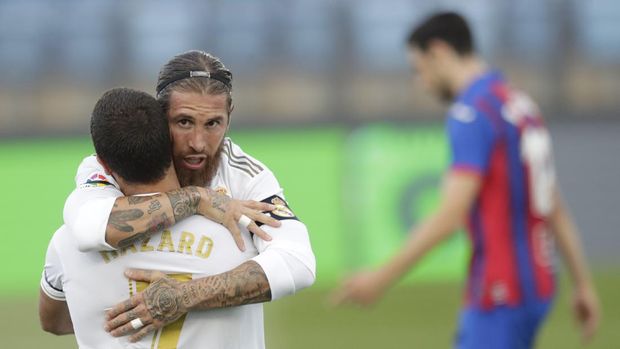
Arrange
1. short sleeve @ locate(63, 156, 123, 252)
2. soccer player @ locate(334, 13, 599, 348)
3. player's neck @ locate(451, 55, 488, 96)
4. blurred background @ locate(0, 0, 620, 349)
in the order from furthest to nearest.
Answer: blurred background @ locate(0, 0, 620, 349) → player's neck @ locate(451, 55, 488, 96) → soccer player @ locate(334, 13, 599, 348) → short sleeve @ locate(63, 156, 123, 252)

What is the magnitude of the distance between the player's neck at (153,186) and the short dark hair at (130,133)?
6cm

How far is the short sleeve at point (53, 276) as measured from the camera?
3238 millimetres

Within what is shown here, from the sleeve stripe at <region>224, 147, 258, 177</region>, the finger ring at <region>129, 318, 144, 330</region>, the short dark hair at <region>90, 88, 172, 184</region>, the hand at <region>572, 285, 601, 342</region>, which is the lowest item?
the hand at <region>572, 285, 601, 342</region>

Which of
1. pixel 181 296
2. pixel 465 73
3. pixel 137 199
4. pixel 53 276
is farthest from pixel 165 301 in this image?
pixel 465 73

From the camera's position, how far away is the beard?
342cm

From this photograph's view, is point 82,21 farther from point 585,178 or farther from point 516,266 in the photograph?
point 516,266

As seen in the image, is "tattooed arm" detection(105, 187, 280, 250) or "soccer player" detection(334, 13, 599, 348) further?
"soccer player" detection(334, 13, 599, 348)

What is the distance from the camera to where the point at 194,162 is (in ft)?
11.3

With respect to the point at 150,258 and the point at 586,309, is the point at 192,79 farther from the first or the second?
the point at 586,309

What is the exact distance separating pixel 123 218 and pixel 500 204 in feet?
4.14

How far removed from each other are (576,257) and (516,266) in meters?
0.30

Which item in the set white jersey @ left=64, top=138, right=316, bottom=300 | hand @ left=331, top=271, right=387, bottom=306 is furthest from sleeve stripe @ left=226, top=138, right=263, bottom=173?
hand @ left=331, top=271, right=387, bottom=306

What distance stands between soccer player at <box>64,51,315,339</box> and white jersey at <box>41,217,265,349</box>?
0.04m

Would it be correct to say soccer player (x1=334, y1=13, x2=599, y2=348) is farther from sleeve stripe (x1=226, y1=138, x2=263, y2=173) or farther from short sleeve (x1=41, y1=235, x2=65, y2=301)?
short sleeve (x1=41, y1=235, x2=65, y2=301)
